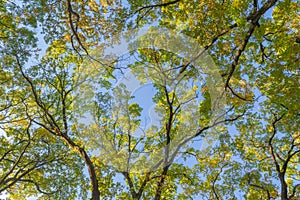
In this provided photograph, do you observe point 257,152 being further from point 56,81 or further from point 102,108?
point 102,108

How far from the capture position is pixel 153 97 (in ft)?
12.2

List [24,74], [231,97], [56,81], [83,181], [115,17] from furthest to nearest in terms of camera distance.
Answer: [83,181]
[56,81]
[24,74]
[231,97]
[115,17]

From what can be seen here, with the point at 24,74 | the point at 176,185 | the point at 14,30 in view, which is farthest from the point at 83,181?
the point at 14,30

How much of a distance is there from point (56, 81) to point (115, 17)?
3.35 m

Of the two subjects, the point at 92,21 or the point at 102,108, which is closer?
the point at 102,108

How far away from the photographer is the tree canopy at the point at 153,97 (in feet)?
12.9

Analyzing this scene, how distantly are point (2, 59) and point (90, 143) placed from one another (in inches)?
201

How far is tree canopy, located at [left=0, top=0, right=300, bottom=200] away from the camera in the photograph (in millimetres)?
3938

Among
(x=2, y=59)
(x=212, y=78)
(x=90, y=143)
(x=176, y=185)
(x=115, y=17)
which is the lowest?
(x=90, y=143)

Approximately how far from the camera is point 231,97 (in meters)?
7.38

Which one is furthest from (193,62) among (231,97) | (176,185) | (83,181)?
(83,181)

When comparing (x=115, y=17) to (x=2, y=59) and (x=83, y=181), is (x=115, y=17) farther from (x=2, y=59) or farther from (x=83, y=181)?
(x=83, y=181)

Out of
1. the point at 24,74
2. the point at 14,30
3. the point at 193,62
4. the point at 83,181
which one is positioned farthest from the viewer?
the point at 83,181

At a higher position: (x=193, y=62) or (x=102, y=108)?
(x=193, y=62)
